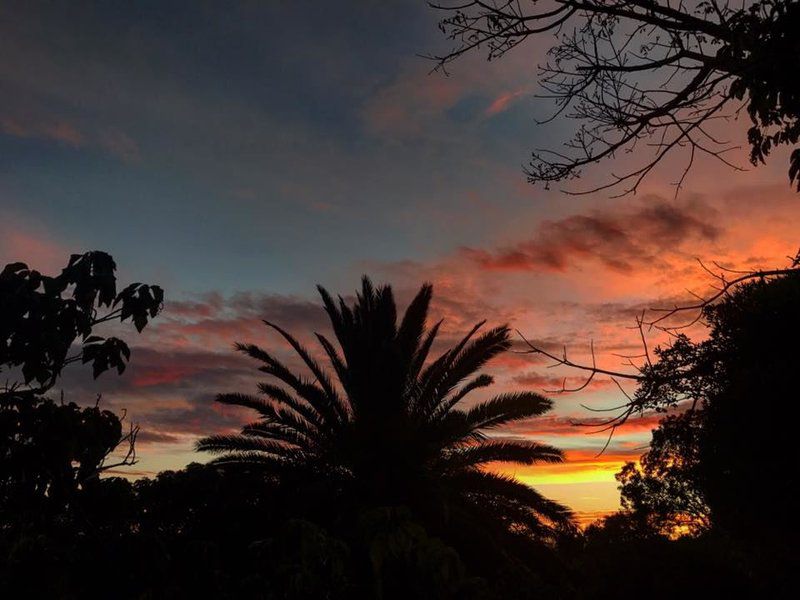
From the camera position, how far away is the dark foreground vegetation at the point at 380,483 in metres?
4.61

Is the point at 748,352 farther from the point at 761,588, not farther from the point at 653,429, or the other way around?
the point at 761,588

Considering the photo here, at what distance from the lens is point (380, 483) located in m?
14.5

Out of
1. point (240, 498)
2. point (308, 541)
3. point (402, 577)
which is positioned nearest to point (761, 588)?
point (240, 498)

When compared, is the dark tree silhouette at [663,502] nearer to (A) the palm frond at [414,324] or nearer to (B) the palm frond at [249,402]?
(A) the palm frond at [414,324]

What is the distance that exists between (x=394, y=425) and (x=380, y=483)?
1205 millimetres

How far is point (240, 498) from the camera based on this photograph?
11969 millimetres

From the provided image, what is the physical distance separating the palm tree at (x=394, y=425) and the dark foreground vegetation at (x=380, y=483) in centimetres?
5

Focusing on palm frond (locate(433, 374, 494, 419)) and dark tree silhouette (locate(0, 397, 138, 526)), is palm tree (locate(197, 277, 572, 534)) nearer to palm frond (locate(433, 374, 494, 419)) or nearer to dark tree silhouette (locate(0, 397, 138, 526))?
palm frond (locate(433, 374, 494, 419))

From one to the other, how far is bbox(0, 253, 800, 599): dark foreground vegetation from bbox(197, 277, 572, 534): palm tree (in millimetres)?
46

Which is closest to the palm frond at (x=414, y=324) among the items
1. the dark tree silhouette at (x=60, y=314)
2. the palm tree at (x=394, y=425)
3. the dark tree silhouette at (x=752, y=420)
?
the palm tree at (x=394, y=425)

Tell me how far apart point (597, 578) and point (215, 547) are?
1015cm

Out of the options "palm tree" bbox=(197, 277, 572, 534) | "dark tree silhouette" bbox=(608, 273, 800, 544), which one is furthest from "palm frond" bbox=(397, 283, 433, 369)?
"dark tree silhouette" bbox=(608, 273, 800, 544)

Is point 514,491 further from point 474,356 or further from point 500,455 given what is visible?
point 474,356

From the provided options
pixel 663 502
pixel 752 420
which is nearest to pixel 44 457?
pixel 752 420
